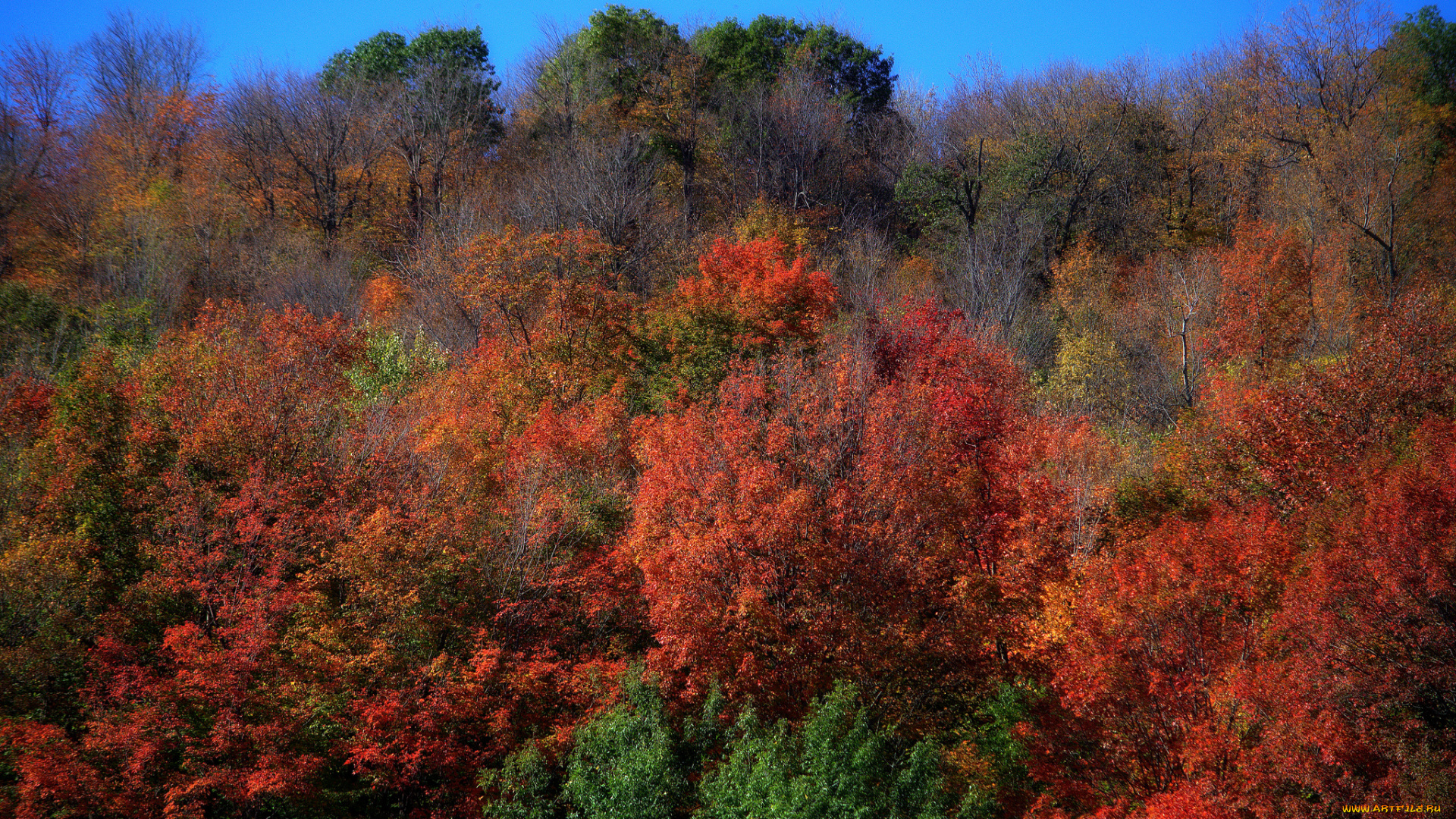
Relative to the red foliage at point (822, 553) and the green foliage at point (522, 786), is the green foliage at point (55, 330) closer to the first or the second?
the red foliage at point (822, 553)

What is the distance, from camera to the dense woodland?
55.0 feet

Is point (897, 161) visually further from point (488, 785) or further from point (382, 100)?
point (488, 785)

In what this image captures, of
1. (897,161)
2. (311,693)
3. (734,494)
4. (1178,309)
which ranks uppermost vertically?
(897,161)

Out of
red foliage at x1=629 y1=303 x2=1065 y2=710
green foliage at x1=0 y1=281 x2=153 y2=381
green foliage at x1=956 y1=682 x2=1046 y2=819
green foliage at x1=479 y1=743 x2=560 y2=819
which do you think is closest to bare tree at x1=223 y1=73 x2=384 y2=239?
green foliage at x1=0 y1=281 x2=153 y2=381

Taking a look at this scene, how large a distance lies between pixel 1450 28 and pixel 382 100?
58.2 meters

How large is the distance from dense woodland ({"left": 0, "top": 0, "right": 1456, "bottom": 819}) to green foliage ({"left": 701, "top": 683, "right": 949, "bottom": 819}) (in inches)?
A: 3.4

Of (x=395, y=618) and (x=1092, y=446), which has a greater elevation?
(x=1092, y=446)

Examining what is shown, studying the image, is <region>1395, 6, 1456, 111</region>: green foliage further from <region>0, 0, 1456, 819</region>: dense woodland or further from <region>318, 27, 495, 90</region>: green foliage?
<region>318, 27, 495, 90</region>: green foliage

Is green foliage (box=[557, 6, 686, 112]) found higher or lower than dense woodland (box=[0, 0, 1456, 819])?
higher

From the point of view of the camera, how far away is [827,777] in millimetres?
15531

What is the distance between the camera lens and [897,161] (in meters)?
57.2

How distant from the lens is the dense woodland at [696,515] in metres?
16.8

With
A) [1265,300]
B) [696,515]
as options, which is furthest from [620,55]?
[696,515]

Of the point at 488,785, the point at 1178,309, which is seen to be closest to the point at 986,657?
the point at 488,785
